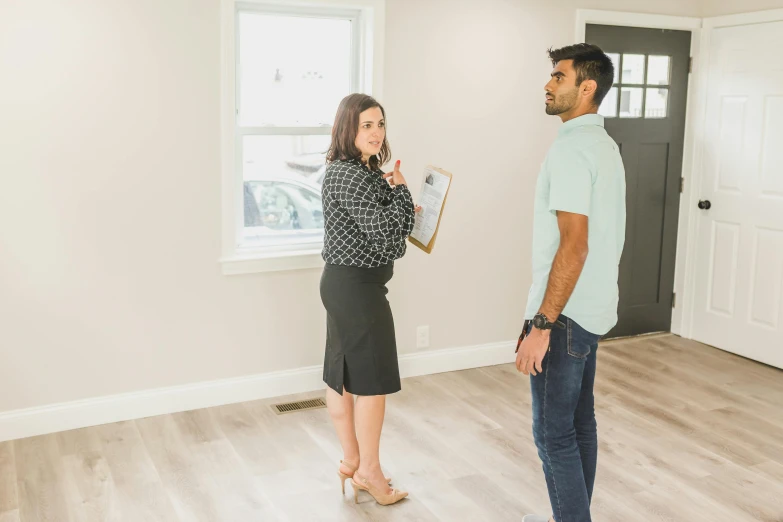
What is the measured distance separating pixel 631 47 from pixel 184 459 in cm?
347

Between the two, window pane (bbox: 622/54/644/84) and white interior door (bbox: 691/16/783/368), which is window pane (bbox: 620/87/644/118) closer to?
window pane (bbox: 622/54/644/84)

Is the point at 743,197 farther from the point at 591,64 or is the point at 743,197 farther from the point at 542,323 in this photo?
the point at 542,323

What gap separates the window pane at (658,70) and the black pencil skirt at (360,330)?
2.86 m

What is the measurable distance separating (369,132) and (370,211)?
292 mm

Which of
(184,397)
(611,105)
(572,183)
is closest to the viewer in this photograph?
(572,183)

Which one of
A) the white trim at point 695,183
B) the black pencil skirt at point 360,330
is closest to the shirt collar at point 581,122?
the black pencil skirt at point 360,330

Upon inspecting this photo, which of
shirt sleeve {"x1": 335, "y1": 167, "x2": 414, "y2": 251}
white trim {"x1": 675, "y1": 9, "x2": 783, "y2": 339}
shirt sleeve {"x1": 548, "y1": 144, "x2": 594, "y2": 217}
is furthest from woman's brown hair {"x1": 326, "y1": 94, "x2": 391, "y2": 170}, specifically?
white trim {"x1": 675, "y1": 9, "x2": 783, "y2": 339}

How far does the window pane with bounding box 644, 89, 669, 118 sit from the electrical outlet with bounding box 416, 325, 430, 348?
6.38ft

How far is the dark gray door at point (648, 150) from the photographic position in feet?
16.3

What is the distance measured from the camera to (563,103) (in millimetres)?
2412

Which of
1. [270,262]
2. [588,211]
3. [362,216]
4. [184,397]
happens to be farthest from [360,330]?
[184,397]

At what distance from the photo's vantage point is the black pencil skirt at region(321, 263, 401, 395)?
2893mm

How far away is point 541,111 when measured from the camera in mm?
4711

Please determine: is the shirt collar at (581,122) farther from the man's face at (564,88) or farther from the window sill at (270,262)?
the window sill at (270,262)
